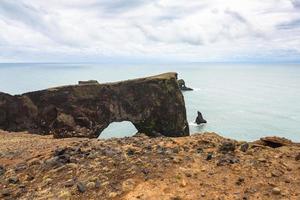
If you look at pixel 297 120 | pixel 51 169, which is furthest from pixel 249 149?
pixel 297 120

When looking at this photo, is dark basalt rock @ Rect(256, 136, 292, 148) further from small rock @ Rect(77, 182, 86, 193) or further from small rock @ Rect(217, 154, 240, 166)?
small rock @ Rect(77, 182, 86, 193)

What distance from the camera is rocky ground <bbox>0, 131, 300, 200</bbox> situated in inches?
391

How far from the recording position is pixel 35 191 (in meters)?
10.9

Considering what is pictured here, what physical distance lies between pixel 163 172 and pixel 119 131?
88963mm

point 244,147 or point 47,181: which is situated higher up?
point 244,147

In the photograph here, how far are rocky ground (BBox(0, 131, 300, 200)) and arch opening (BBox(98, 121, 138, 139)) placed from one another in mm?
78561

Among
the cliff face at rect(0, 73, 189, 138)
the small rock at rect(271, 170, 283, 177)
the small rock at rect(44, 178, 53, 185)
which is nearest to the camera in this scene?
the small rock at rect(271, 170, 283, 177)

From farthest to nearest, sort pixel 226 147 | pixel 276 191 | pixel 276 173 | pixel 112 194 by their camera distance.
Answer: pixel 226 147 → pixel 276 173 → pixel 112 194 → pixel 276 191

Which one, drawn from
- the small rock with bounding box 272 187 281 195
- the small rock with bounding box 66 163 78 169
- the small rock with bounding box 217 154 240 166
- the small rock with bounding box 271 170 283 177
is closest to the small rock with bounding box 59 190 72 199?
the small rock with bounding box 66 163 78 169

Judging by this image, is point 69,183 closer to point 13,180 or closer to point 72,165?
point 72,165

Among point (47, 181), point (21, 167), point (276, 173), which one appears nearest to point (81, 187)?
point (47, 181)

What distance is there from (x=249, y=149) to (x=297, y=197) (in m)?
3.77

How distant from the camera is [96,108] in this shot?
6512 cm

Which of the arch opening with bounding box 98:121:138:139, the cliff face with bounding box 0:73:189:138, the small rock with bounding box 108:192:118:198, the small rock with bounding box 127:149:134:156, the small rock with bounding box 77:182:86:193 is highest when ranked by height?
the small rock with bounding box 127:149:134:156
